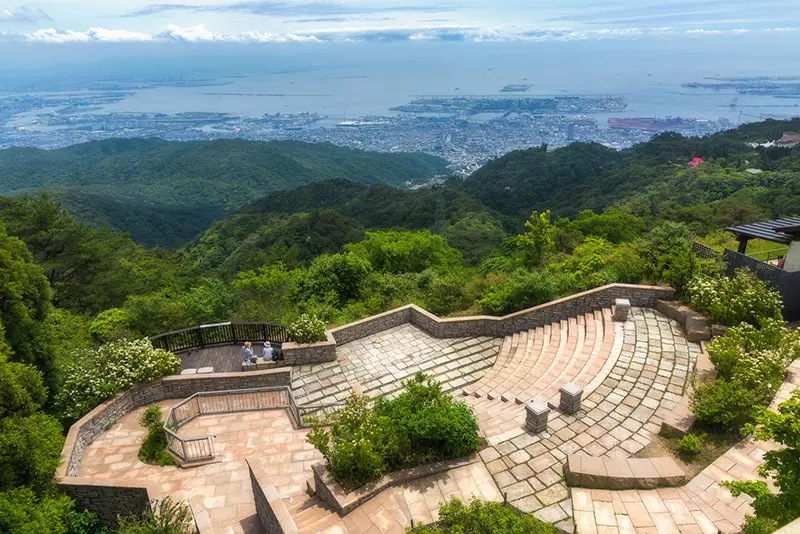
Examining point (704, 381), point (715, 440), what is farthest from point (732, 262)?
point (715, 440)

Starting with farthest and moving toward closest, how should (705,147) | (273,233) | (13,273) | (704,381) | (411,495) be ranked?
(705,147) → (273,233) → (13,273) → (704,381) → (411,495)

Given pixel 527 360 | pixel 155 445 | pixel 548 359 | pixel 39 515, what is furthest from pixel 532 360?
pixel 39 515

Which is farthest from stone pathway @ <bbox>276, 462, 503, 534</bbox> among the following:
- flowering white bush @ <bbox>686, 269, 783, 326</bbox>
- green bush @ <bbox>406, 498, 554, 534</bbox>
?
flowering white bush @ <bbox>686, 269, 783, 326</bbox>

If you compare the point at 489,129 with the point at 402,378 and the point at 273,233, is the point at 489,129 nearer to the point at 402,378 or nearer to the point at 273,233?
the point at 273,233

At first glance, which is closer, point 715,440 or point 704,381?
point 715,440

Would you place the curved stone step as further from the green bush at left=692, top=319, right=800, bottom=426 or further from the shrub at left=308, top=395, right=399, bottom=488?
the green bush at left=692, top=319, right=800, bottom=426

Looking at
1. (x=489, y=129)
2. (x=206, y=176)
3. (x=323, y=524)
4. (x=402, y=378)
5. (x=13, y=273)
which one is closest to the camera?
(x=323, y=524)

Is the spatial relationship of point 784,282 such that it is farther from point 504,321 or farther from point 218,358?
point 218,358
